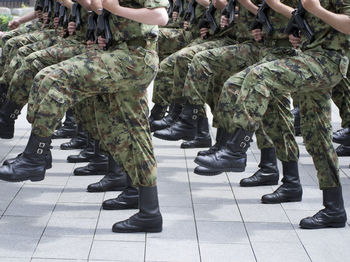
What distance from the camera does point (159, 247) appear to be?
4.30 metres

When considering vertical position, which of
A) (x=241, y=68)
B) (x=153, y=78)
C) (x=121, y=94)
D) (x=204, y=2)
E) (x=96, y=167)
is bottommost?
(x=96, y=167)

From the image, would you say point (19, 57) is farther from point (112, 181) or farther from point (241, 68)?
point (241, 68)

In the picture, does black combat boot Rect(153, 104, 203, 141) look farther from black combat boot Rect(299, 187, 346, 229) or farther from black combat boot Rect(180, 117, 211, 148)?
black combat boot Rect(299, 187, 346, 229)

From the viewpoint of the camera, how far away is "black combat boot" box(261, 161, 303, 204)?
536 centimetres

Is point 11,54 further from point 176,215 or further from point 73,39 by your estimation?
point 176,215

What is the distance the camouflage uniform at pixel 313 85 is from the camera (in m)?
4.55

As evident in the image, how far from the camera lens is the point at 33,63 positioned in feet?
20.6

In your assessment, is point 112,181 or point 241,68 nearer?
point 112,181

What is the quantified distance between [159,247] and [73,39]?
8.97 feet

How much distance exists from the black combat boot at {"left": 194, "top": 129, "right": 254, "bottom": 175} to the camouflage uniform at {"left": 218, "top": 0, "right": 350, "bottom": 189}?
0.29 ft

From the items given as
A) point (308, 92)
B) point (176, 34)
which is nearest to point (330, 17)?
point (308, 92)

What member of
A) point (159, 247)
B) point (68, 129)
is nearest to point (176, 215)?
point (159, 247)

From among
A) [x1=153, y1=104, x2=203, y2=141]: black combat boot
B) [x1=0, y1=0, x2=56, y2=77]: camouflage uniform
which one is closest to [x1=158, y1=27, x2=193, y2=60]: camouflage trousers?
[x1=0, y1=0, x2=56, y2=77]: camouflage uniform

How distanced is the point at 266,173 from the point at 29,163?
2283mm
